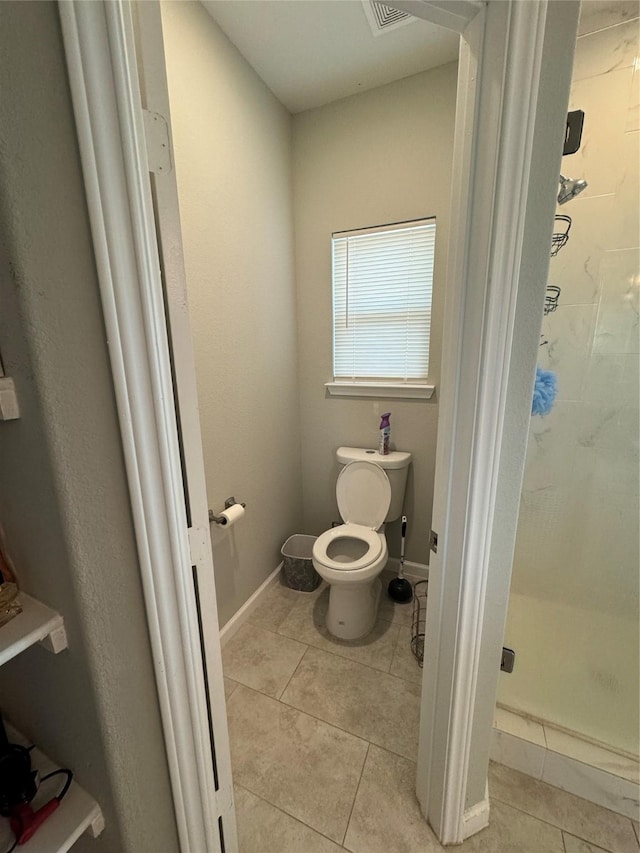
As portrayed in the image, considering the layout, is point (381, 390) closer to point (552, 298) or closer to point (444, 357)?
point (552, 298)

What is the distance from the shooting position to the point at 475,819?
3.31 ft

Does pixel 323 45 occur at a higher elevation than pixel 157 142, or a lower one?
higher

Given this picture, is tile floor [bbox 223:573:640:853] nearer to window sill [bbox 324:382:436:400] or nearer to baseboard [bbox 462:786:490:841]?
baseboard [bbox 462:786:490:841]

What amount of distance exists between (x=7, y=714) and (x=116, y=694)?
395mm

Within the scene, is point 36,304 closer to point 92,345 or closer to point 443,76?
point 92,345

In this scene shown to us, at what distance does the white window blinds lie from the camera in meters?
1.81

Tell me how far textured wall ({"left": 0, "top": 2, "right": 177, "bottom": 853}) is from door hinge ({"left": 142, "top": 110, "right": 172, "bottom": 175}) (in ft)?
0.35

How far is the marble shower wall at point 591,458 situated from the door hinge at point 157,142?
1.71m

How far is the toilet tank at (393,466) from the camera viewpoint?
6.28 ft

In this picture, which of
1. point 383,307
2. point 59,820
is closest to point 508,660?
point 59,820

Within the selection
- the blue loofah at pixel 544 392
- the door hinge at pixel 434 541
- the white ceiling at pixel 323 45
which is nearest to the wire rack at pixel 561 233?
the blue loofah at pixel 544 392

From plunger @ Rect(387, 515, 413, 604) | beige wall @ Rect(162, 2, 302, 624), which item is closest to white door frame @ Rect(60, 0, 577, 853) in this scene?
beige wall @ Rect(162, 2, 302, 624)

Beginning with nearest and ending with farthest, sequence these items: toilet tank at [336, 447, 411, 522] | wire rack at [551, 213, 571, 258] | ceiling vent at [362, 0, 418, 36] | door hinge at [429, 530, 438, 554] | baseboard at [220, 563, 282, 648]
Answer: door hinge at [429, 530, 438, 554] < ceiling vent at [362, 0, 418, 36] < wire rack at [551, 213, 571, 258] < baseboard at [220, 563, 282, 648] < toilet tank at [336, 447, 411, 522]

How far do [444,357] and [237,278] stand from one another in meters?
1.19
